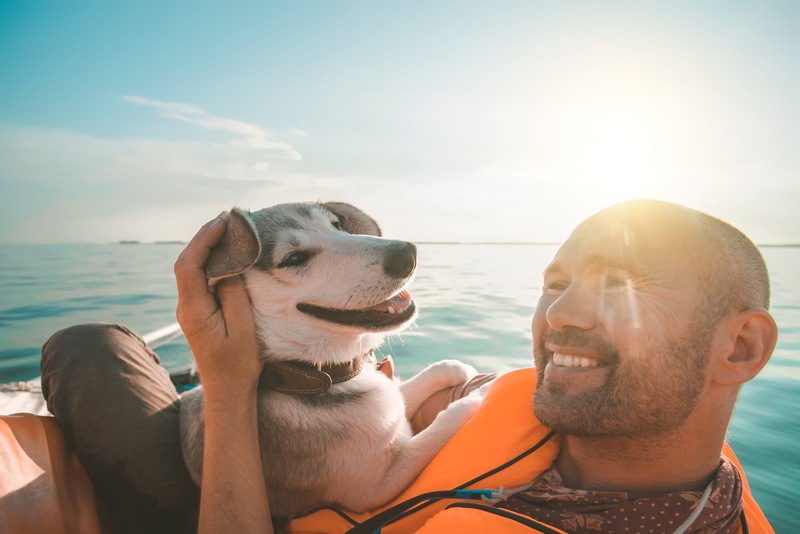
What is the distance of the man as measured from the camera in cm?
188

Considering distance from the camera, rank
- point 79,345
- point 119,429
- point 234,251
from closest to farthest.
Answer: point 234,251 → point 119,429 → point 79,345

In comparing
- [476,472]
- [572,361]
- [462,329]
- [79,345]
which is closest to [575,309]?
[572,361]

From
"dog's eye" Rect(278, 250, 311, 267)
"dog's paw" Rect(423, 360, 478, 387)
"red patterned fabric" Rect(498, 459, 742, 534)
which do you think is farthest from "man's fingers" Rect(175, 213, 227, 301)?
"dog's paw" Rect(423, 360, 478, 387)

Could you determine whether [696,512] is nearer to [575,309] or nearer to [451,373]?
[575,309]

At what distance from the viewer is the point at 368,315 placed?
2.53 meters

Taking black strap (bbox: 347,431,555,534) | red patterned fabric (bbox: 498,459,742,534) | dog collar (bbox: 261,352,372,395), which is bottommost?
black strap (bbox: 347,431,555,534)

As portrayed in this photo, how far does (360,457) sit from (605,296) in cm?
133

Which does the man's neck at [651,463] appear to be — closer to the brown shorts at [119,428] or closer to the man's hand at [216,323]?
the man's hand at [216,323]

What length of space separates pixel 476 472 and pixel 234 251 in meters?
1.36

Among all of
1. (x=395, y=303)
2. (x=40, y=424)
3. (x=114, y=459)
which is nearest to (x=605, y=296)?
(x=395, y=303)

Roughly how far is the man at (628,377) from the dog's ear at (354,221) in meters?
1.17

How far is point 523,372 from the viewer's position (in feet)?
8.73

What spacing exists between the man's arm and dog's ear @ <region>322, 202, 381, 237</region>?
1.18 m

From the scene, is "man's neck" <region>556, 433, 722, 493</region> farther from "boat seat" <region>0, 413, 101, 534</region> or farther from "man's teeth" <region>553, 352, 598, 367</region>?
"boat seat" <region>0, 413, 101, 534</region>
